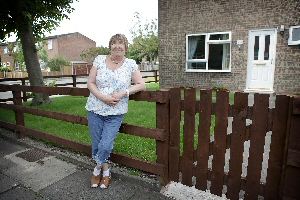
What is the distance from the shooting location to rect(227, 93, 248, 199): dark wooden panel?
219 cm

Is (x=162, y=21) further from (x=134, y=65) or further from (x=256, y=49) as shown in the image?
(x=134, y=65)

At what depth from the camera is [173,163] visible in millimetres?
2715

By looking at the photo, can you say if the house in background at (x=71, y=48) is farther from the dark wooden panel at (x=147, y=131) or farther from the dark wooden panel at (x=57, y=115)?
the dark wooden panel at (x=147, y=131)

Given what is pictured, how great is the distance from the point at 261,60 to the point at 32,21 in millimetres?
9234

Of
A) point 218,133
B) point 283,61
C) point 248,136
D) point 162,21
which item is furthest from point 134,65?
Answer: point 162,21

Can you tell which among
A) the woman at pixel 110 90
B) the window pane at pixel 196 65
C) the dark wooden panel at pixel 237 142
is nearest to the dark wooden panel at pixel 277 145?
the dark wooden panel at pixel 237 142

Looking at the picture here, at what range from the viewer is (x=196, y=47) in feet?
36.0

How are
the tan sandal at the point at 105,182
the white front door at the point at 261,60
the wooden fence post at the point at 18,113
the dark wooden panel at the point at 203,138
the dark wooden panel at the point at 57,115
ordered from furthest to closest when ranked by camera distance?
the white front door at the point at 261,60
the wooden fence post at the point at 18,113
the dark wooden panel at the point at 57,115
the tan sandal at the point at 105,182
the dark wooden panel at the point at 203,138

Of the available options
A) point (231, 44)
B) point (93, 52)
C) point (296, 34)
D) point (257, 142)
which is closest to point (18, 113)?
point (257, 142)

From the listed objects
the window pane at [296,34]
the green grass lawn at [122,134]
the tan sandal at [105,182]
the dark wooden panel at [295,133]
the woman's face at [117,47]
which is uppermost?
the window pane at [296,34]

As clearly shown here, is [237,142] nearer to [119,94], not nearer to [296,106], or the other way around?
[296,106]

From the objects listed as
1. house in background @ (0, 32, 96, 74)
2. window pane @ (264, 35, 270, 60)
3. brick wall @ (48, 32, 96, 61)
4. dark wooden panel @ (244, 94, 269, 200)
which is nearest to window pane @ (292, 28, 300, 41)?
window pane @ (264, 35, 270, 60)

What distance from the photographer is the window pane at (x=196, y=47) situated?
35.4 feet

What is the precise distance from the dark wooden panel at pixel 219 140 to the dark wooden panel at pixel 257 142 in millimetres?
259
